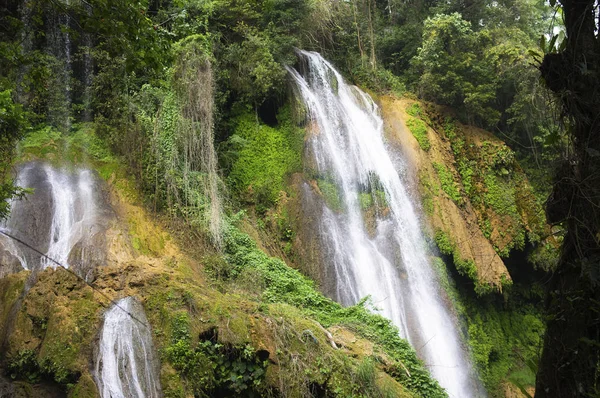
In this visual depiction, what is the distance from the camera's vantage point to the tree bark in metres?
2.47

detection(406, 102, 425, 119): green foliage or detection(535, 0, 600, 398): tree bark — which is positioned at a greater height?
detection(406, 102, 425, 119): green foliage

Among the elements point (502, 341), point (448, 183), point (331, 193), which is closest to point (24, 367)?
point (331, 193)

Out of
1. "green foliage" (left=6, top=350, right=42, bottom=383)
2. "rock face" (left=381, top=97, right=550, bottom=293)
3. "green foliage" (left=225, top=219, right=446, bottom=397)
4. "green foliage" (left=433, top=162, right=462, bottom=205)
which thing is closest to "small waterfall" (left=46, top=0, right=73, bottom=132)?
"green foliage" (left=225, top=219, right=446, bottom=397)

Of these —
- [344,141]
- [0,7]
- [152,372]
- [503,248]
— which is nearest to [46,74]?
[0,7]

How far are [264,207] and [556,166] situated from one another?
33.9 feet

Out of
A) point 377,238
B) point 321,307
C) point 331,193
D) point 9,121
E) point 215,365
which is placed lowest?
point 215,365

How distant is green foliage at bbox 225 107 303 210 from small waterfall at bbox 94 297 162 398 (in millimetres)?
6099

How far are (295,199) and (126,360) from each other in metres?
6.92

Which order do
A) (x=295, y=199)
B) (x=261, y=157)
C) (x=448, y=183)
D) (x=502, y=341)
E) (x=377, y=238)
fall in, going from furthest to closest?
(x=448, y=183), (x=502, y=341), (x=261, y=157), (x=295, y=199), (x=377, y=238)

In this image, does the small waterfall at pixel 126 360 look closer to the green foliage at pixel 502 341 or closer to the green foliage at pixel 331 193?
the green foliage at pixel 331 193

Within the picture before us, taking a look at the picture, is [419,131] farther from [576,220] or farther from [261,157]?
[576,220]

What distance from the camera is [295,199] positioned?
12969mm

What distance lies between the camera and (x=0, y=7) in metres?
6.20

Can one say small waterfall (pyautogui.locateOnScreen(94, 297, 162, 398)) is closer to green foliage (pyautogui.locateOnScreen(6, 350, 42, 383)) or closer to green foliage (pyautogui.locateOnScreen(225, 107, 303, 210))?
green foliage (pyautogui.locateOnScreen(6, 350, 42, 383))
